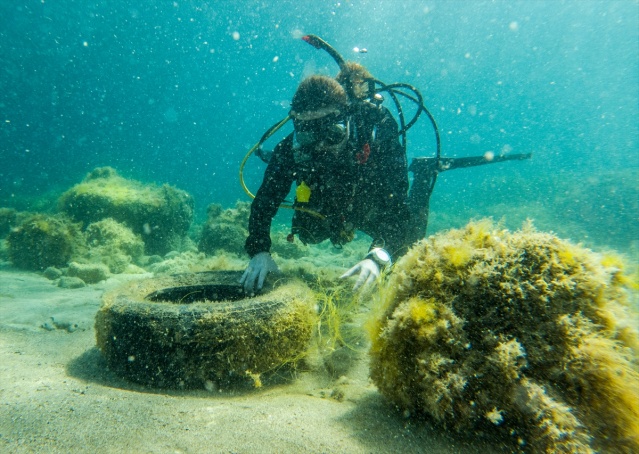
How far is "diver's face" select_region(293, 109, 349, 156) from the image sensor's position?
4223 millimetres

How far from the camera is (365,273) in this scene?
10.5 ft

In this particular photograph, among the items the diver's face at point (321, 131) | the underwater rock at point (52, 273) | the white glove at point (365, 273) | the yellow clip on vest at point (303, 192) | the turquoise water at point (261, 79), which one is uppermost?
the turquoise water at point (261, 79)

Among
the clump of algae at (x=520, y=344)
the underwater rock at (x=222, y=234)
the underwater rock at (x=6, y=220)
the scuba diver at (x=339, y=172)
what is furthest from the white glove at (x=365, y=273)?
the underwater rock at (x=6, y=220)

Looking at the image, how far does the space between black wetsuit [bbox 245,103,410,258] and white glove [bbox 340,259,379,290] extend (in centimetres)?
95

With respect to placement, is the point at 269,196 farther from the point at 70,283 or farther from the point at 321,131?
the point at 70,283

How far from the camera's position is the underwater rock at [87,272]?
615 centimetres

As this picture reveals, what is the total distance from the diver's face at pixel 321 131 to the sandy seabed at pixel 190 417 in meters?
2.91

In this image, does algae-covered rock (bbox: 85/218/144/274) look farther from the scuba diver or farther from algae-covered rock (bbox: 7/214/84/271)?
the scuba diver

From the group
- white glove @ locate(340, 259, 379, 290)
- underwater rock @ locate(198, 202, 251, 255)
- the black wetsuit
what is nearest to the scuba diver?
the black wetsuit

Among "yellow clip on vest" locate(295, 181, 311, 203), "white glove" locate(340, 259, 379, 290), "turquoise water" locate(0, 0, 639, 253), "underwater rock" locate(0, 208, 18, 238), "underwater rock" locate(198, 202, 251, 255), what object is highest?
"turquoise water" locate(0, 0, 639, 253)

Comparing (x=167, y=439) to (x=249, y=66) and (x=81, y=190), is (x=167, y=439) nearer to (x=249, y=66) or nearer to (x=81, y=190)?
(x=81, y=190)

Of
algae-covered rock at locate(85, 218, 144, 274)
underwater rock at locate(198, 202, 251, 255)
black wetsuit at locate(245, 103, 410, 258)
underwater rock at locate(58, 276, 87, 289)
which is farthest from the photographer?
underwater rock at locate(198, 202, 251, 255)

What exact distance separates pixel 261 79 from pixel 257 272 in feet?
282

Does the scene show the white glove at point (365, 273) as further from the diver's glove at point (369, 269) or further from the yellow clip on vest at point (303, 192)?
the yellow clip on vest at point (303, 192)
